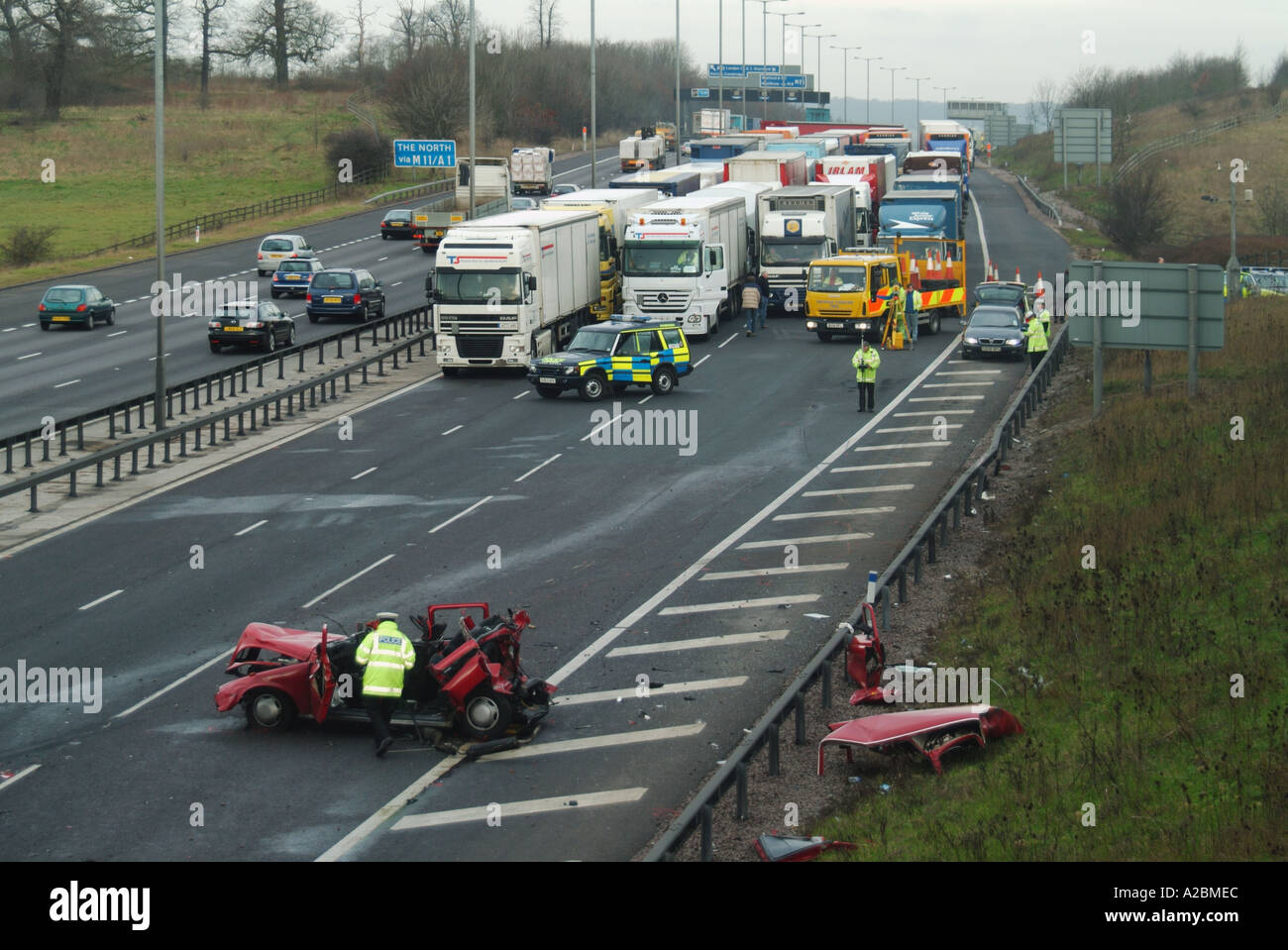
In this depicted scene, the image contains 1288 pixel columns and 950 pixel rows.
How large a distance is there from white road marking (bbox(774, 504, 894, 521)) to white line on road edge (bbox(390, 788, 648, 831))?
1139 centimetres

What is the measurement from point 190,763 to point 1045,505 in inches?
535

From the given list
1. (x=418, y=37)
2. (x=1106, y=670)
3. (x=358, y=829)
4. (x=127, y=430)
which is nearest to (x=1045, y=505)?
(x=1106, y=670)

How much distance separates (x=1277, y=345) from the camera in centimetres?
3322

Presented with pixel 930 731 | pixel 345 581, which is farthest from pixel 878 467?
pixel 930 731

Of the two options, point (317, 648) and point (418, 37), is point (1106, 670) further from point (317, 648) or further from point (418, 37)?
point (418, 37)

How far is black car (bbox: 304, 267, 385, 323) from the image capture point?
5016 cm

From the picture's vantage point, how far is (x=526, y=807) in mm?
14242

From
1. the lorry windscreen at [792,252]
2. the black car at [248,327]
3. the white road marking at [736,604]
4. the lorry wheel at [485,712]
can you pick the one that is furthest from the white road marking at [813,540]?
the lorry windscreen at [792,252]


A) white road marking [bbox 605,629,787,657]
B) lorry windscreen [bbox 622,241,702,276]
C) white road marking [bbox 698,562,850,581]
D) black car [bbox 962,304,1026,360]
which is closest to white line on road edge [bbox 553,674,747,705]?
white road marking [bbox 605,629,787,657]

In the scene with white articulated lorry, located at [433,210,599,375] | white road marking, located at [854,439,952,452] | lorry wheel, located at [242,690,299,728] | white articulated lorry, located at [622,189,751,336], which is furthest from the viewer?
white articulated lorry, located at [622,189,751,336]

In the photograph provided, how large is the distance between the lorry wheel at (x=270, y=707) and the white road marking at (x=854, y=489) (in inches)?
501

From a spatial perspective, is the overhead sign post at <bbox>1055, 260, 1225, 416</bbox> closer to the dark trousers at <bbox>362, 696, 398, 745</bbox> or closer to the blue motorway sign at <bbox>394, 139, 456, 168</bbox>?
the dark trousers at <bbox>362, 696, 398, 745</bbox>
